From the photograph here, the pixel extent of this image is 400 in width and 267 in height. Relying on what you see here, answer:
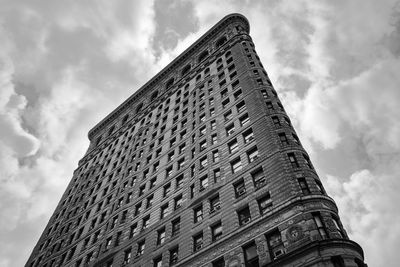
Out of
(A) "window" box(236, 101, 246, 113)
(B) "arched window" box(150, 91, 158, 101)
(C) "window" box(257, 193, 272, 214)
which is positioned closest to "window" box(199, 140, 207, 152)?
(A) "window" box(236, 101, 246, 113)

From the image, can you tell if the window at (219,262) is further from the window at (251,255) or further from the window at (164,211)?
the window at (164,211)

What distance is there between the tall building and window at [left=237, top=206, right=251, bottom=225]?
105 mm

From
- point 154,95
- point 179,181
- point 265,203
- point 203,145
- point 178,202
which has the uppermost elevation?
point 154,95

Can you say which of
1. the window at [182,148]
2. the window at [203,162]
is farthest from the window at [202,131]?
the window at [203,162]

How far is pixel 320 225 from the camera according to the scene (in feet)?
82.6

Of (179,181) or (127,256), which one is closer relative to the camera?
(127,256)

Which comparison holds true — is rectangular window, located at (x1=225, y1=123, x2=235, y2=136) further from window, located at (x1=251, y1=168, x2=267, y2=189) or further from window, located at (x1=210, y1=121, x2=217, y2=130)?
window, located at (x1=251, y1=168, x2=267, y2=189)

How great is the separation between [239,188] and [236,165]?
349 cm

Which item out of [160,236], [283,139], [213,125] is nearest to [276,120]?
[283,139]

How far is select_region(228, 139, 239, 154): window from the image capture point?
38.4m

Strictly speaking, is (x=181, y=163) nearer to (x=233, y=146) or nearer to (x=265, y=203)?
(x=233, y=146)

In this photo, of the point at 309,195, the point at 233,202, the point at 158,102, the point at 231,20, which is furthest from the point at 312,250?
the point at 231,20

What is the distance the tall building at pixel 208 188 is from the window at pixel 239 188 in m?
0.11

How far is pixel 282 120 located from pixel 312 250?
17.3 m
